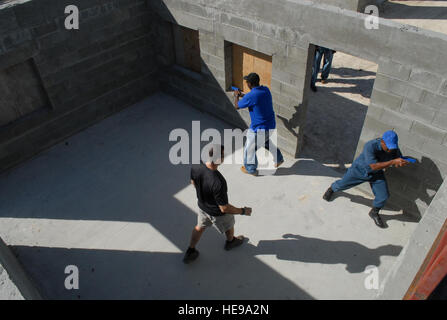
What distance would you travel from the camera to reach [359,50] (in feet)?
16.6

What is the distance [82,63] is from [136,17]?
1.53m

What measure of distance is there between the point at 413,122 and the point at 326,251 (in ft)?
7.14

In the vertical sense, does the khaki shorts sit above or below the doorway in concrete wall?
above

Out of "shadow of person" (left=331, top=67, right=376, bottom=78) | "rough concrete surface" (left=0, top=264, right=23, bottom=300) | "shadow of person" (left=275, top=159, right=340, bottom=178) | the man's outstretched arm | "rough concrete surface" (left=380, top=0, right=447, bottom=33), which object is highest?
"rough concrete surface" (left=0, top=264, right=23, bottom=300)

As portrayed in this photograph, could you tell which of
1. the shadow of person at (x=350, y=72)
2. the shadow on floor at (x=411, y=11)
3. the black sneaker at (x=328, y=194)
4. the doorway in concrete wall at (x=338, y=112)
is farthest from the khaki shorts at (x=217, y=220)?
the shadow on floor at (x=411, y=11)

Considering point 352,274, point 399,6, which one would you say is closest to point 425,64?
point 352,274

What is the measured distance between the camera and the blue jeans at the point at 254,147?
615cm

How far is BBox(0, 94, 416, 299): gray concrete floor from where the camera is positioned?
4945 mm

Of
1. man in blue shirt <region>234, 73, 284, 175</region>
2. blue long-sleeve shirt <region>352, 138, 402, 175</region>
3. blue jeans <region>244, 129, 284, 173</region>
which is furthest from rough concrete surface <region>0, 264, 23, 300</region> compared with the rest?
blue long-sleeve shirt <region>352, 138, 402, 175</region>

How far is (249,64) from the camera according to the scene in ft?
22.7

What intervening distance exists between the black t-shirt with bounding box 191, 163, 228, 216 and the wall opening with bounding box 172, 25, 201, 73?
164 inches

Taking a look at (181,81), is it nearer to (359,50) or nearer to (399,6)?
(359,50)

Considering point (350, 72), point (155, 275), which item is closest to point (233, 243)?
point (155, 275)

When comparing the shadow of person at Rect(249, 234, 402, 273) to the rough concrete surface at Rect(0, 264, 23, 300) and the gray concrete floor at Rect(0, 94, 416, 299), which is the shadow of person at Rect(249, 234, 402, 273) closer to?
the gray concrete floor at Rect(0, 94, 416, 299)
